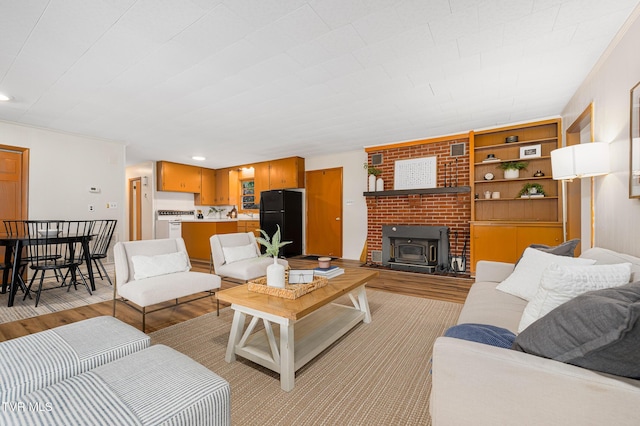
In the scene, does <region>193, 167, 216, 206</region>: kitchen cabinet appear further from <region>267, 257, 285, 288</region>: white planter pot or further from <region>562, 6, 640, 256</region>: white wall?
<region>562, 6, 640, 256</region>: white wall

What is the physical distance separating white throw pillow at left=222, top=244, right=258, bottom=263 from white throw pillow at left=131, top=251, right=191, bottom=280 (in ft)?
1.76

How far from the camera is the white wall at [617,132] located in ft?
6.31

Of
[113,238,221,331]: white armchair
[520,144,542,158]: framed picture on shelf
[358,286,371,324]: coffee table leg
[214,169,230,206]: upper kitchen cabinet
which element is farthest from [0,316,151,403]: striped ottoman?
[214,169,230,206]: upper kitchen cabinet

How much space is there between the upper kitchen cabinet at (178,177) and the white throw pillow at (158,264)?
490 cm

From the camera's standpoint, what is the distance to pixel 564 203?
3945 millimetres

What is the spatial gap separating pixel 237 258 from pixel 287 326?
201cm

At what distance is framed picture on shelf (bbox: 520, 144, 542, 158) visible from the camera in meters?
Answer: 4.20

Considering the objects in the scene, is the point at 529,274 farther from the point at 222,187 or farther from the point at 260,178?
the point at 222,187

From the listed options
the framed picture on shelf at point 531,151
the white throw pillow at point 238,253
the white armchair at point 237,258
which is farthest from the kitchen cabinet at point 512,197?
the white throw pillow at point 238,253

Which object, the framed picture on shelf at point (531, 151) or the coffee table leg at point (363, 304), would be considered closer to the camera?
the coffee table leg at point (363, 304)

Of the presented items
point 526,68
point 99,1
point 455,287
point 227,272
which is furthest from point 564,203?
point 99,1

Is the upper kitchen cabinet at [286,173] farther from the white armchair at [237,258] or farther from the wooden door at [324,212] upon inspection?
the white armchair at [237,258]

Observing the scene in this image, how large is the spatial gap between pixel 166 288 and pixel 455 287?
3.52 metres

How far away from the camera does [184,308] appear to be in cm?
310
